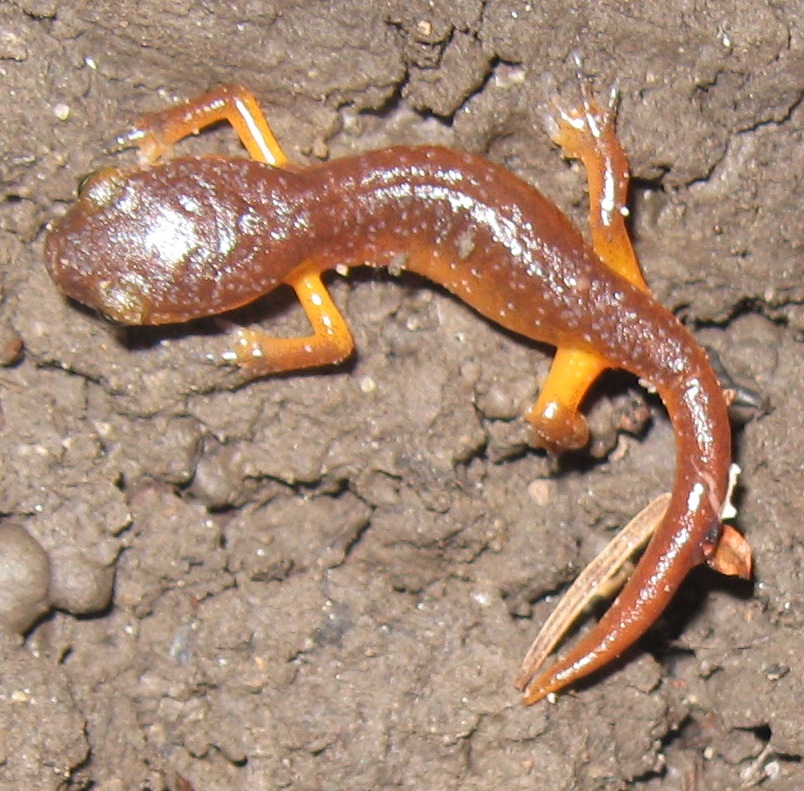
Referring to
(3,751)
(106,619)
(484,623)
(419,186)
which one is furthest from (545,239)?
(3,751)

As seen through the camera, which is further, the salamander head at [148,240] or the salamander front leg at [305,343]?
the salamander front leg at [305,343]

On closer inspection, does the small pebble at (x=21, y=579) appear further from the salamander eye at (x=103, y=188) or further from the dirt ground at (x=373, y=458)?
the salamander eye at (x=103, y=188)

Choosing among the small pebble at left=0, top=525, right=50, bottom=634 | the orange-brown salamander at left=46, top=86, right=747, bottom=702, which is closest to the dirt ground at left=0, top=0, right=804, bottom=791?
the small pebble at left=0, top=525, right=50, bottom=634

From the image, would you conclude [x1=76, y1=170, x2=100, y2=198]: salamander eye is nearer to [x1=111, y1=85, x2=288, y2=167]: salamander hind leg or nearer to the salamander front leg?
[x1=111, y1=85, x2=288, y2=167]: salamander hind leg

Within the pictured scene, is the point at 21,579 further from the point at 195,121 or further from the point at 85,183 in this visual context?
the point at 195,121

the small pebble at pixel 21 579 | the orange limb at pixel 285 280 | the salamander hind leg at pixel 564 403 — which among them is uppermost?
the orange limb at pixel 285 280

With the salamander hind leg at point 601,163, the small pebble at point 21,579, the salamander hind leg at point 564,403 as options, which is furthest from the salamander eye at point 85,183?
the salamander hind leg at point 564,403

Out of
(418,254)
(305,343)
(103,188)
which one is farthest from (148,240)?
(418,254)

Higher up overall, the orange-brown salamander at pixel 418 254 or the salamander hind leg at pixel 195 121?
the salamander hind leg at pixel 195 121
